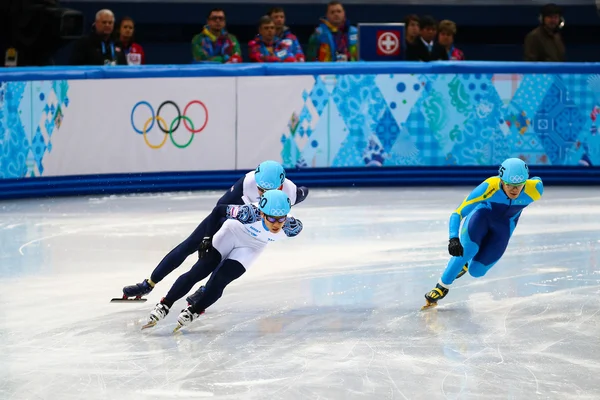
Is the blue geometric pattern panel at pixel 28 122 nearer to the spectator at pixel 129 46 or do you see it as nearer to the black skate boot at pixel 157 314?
the spectator at pixel 129 46

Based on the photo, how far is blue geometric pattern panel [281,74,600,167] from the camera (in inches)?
527

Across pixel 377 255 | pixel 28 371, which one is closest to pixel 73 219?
pixel 377 255

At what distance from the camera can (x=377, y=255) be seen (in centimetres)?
995

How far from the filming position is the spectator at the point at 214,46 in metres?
13.4

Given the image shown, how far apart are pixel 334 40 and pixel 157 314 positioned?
23.5ft

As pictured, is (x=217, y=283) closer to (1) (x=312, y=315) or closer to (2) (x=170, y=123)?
(1) (x=312, y=315)

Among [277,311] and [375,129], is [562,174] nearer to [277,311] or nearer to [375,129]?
[375,129]

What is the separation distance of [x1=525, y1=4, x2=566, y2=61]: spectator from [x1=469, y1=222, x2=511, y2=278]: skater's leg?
6188 mm

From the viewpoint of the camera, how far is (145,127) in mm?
12852

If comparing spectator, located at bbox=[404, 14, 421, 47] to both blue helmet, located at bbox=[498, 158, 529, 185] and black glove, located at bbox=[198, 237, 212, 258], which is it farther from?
black glove, located at bbox=[198, 237, 212, 258]

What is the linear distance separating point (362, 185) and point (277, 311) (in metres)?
5.84

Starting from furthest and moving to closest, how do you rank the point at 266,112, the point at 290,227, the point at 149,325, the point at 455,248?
the point at 266,112, the point at 455,248, the point at 149,325, the point at 290,227

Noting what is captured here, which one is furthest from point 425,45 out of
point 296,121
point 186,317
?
point 186,317

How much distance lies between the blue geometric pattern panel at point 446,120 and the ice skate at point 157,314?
5.93 metres
